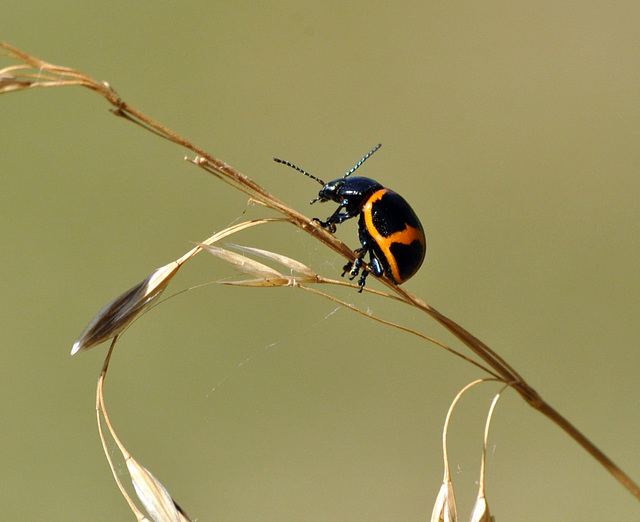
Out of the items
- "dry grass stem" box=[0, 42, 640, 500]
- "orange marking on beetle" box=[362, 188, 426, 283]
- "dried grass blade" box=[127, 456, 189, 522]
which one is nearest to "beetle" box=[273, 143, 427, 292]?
"orange marking on beetle" box=[362, 188, 426, 283]

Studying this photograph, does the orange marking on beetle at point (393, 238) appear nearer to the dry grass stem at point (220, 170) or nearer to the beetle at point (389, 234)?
the beetle at point (389, 234)

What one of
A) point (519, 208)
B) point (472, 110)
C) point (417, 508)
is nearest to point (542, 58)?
point (472, 110)

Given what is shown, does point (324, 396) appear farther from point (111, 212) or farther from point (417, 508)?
point (111, 212)

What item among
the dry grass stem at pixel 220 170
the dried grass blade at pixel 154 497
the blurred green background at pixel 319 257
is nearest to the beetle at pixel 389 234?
the dry grass stem at pixel 220 170

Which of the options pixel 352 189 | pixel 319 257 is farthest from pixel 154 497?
pixel 319 257

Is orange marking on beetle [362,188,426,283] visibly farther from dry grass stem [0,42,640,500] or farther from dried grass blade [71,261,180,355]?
dried grass blade [71,261,180,355]

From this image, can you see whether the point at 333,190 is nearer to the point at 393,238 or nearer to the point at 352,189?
the point at 352,189
